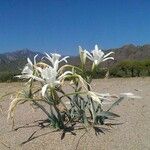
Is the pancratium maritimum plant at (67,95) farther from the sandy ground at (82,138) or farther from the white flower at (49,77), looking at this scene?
the sandy ground at (82,138)

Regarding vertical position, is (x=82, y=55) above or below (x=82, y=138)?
above

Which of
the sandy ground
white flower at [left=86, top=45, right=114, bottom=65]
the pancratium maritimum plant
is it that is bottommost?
the sandy ground

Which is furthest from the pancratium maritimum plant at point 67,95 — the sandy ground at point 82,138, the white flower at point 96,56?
the sandy ground at point 82,138

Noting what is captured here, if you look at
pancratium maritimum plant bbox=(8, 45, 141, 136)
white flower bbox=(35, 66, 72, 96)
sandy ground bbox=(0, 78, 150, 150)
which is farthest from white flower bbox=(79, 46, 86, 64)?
sandy ground bbox=(0, 78, 150, 150)

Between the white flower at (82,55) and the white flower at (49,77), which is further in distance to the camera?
the white flower at (82,55)

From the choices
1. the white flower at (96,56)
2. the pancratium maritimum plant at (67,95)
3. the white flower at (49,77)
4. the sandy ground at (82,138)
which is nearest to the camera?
the white flower at (49,77)

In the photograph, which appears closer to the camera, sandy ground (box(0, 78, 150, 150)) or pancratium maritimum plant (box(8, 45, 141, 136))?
sandy ground (box(0, 78, 150, 150))

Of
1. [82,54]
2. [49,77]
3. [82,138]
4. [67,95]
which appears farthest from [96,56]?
[82,138]

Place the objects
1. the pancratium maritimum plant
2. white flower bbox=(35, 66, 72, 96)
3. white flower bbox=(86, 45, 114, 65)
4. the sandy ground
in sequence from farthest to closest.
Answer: white flower bbox=(86, 45, 114, 65), the pancratium maritimum plant, the sandy ground, white flower bbox=(35, 66, 72, 96)

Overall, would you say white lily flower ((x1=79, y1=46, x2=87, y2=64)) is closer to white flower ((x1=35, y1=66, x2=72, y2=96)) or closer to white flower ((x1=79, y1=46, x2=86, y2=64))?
white flower ((x1=79, y1=46, x2=86, y2=64))

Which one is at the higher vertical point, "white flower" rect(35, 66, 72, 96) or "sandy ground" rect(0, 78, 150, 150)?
"white flower" rect(35, 66, 72, 96)

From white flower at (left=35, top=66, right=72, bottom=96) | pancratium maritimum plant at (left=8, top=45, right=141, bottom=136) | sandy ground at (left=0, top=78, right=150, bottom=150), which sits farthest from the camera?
pancratium maritimum plant at (left=8, top=45, right=141, bottom=136)

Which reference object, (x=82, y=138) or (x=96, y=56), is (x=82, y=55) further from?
(x=82, y=138)

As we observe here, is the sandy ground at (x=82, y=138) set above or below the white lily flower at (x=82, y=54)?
below
